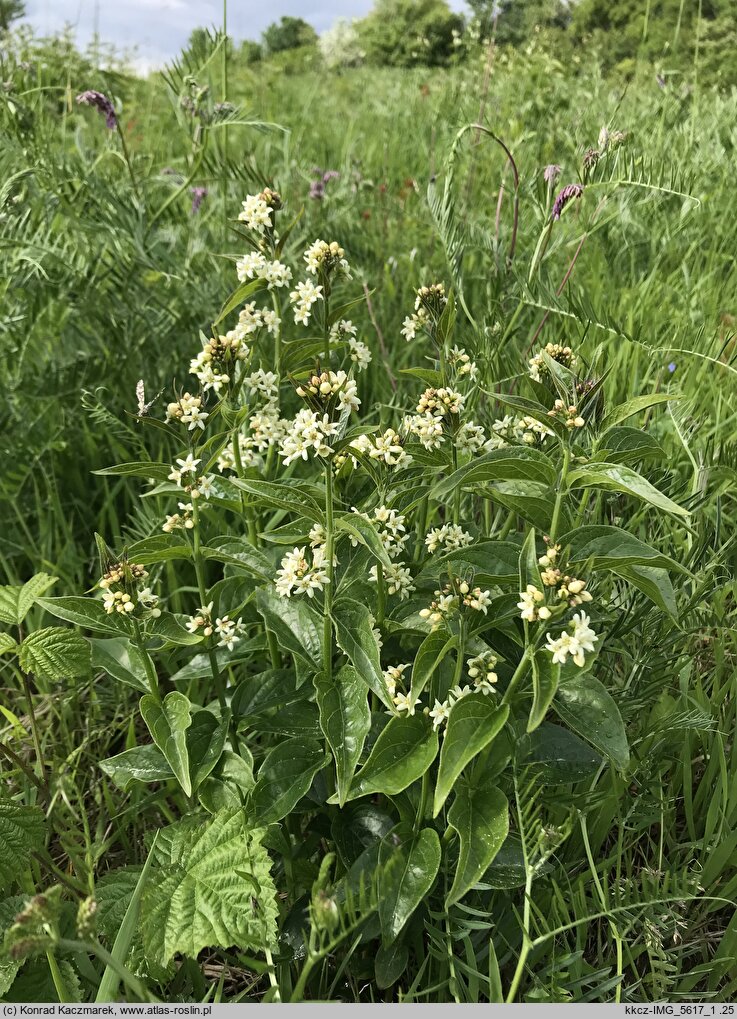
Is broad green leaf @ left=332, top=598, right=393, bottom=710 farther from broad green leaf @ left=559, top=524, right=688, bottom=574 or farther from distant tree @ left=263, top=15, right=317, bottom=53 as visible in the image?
distant tree @ left=263, top=15, right=317, bottom=53

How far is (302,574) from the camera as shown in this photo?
131 cm

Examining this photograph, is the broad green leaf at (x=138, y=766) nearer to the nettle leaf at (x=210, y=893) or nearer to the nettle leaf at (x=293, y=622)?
the nettle leaf at (x=210, y=893)

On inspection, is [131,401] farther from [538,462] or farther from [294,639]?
[538,462]

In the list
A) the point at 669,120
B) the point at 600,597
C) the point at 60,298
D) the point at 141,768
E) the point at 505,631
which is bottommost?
the point at 141,768

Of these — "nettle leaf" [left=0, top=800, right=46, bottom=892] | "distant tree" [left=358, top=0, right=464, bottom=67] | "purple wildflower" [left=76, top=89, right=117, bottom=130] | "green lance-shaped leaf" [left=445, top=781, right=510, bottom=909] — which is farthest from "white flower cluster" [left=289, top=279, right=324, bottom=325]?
"distant tree" [left=358, top=0, right=464, bottom=67]

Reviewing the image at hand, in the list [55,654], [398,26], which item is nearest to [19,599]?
[55,654]

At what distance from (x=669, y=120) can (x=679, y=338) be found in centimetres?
217

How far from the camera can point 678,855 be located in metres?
1.52

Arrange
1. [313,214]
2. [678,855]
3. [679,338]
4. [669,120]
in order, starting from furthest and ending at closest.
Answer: [669,120]
[313,214]
[679,338]
[678,855]

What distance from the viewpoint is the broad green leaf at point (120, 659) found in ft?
4.82

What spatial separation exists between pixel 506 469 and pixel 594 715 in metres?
0.41

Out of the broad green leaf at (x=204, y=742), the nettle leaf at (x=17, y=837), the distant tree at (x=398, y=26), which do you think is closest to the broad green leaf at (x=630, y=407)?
the broad green leaf at (x=204, y=742)

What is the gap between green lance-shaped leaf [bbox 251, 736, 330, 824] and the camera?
1.27 metres
